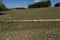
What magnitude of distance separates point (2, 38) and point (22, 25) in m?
3.64

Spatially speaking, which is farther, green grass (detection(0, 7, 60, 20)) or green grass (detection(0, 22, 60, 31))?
green grass (detection(0, 7, 60, 20))

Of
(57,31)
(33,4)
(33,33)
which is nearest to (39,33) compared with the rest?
(33,33)

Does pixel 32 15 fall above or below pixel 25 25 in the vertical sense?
below

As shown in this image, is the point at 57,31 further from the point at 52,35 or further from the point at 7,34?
the point at 7,34

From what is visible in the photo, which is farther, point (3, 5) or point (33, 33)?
point (3, 5)

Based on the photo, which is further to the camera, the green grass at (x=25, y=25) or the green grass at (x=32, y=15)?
the green grass at (x=32, y=15)

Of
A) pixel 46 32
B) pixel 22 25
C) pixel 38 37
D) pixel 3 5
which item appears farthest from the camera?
pixel 3 5

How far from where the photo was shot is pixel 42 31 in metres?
11.8

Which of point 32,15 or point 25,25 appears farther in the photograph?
point 32,15

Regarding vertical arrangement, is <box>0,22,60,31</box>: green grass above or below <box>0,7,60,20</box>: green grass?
above

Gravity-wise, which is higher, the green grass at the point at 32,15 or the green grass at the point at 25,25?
the green grass at the point at 25,25

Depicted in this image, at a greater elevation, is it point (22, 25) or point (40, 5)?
point (22, 25)

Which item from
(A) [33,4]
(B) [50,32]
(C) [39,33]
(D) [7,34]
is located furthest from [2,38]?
(A) [33,4]

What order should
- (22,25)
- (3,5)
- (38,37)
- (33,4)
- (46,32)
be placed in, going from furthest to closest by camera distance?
(33,4)
(3,5)
(22,25)
(46,32)
(38,37)
